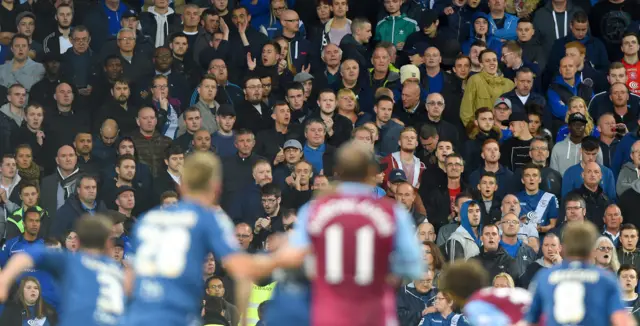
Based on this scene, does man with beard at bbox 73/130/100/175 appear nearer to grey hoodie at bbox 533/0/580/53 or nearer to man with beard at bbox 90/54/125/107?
man with beard at bbox 90/54/125/107

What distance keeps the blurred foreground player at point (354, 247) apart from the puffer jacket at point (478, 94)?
11.3 metres

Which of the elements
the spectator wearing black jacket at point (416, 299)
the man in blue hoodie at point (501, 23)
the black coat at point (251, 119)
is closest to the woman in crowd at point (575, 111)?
the man in blue hoodie at point (501, 23)

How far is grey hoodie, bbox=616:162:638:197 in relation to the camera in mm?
20359

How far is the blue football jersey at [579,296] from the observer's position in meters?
11.4

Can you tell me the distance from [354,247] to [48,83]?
12204 millimetres

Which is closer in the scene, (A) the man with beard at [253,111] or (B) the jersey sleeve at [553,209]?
(B) the jersey sleeve at [553,209]

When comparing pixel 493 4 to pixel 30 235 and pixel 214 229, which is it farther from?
pixel 214 229

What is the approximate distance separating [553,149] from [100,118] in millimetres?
6071

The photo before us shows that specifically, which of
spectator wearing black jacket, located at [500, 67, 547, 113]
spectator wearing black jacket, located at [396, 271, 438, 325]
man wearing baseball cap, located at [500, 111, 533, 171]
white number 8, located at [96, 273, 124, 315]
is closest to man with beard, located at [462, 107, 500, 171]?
man wearing baseball cap, located at [500, 111, 533, 171]

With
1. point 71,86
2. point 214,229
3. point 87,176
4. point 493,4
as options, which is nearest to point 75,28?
point 71,86

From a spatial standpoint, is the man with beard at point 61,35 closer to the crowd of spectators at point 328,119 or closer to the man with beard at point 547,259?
the crowd of spectators at point 328,119

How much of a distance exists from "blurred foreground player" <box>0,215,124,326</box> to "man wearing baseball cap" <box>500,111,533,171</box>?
10167 mm

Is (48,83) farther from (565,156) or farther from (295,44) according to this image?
(565,156)

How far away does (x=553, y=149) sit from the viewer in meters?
20.9
